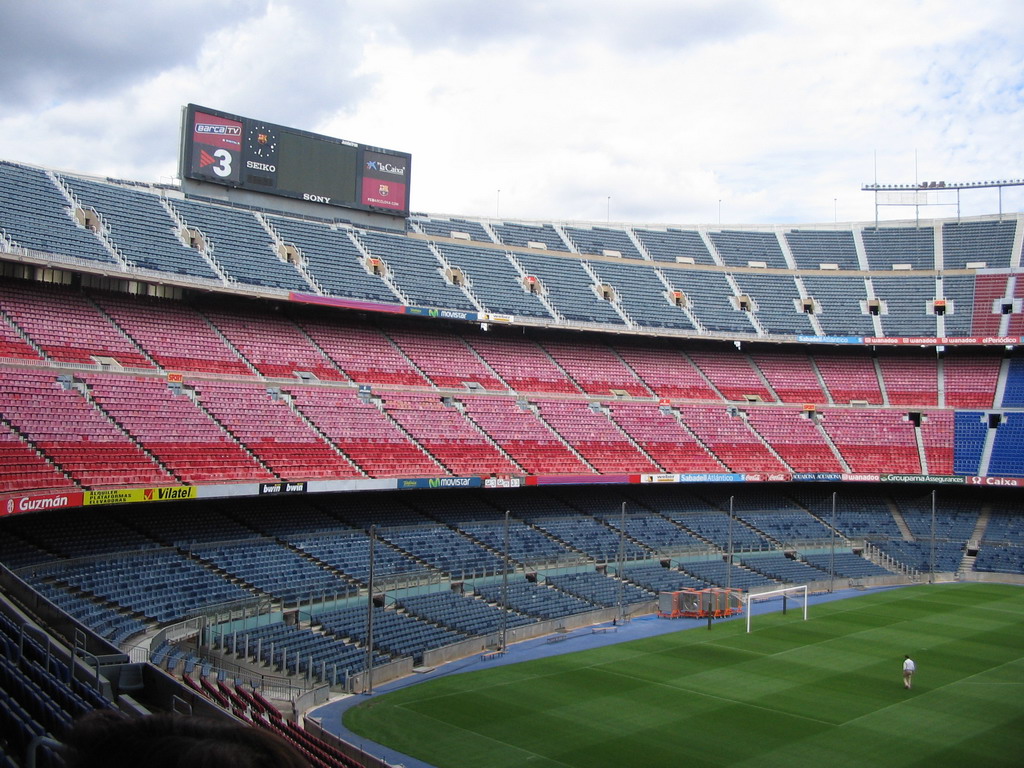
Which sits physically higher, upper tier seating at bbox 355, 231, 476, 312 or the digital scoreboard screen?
the digital scoreboard screen

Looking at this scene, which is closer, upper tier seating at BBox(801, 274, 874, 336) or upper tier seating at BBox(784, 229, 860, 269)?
upper tier seating at BBox(801, 274, 874, 336)

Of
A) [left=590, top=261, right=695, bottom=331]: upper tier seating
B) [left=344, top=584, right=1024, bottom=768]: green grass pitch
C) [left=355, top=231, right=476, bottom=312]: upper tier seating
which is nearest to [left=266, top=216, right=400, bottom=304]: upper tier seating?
[left=355, top=231, right=476, bottom=312]: upper tier seating

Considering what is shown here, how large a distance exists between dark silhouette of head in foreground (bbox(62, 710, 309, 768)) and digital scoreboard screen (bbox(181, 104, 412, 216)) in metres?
52.1

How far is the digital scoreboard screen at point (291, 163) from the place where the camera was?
50812mm

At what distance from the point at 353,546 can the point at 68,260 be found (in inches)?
727

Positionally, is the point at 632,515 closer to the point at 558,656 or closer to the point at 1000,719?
the point at 558,656

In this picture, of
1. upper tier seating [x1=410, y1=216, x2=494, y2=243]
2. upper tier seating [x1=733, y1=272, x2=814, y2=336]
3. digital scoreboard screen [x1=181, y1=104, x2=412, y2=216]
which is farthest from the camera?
upper tier seating [x1=733, y1=272, x2=814, y2=336]

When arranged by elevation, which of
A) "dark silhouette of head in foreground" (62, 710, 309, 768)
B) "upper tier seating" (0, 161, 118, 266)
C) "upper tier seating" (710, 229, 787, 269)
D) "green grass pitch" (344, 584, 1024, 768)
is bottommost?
"green grass pitch" (344, 584, 1024, 768)

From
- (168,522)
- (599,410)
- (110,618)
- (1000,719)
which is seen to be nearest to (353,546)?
(168,522)

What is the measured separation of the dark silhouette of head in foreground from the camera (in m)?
2.70

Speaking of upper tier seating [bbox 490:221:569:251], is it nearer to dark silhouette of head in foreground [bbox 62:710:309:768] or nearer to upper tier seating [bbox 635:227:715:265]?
upper tier seating [bbox 635:227:715:265]

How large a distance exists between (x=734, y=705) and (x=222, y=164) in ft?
135

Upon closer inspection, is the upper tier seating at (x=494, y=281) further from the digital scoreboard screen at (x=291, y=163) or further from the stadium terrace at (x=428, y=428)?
the digital scoreboard screen at (x=291, y=163)

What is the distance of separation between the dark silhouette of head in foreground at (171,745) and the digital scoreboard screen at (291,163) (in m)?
52.1
